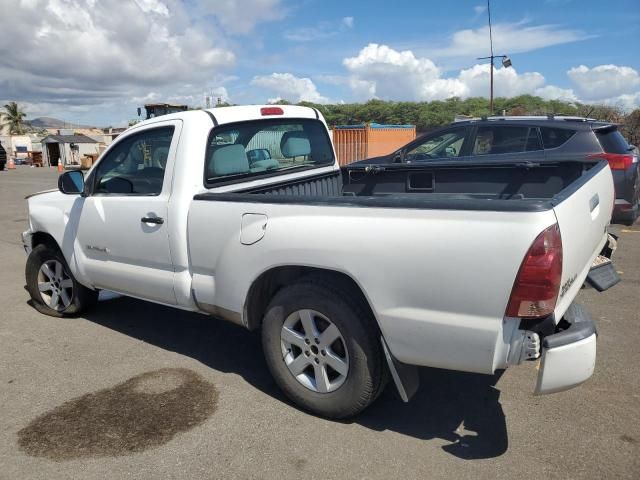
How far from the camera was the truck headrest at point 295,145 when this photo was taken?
455 cm

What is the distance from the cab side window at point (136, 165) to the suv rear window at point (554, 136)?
18.0ft

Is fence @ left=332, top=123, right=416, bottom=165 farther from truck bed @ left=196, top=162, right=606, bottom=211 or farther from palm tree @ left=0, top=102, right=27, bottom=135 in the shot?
palm tree @ left=0, top=102, right=27, bottom=135

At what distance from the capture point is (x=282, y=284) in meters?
3.38

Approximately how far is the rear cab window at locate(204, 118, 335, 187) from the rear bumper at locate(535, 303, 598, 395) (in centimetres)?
240

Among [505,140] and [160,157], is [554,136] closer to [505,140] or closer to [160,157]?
[505,140]

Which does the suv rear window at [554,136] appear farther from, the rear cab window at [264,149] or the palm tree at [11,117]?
the palm tree at [11,117]

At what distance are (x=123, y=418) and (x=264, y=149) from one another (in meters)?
2.27

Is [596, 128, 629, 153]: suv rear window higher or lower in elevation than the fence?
lower

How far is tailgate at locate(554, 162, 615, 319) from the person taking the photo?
250cm

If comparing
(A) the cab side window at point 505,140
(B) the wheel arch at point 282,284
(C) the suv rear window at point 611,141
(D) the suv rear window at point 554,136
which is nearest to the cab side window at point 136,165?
(B) the wheel arch at point 282,284

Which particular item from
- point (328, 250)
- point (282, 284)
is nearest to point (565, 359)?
point (328, 250)

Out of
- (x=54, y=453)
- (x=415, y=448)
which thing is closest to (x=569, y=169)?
(x=415, y=448)

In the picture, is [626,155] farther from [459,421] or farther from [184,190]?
[184,190]

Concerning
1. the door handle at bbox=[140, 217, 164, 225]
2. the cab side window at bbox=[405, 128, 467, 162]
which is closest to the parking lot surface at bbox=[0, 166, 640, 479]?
the door handle at bbox=[140, 217, 164, 225]
